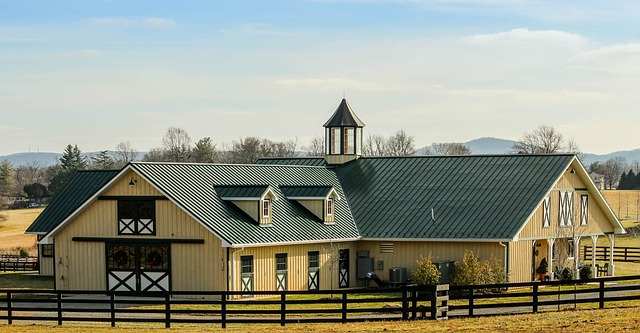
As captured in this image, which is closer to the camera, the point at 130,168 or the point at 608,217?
the point at 130,168

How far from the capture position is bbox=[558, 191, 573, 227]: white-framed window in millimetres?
48469

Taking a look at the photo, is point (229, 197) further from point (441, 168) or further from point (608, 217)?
point (608, 217)

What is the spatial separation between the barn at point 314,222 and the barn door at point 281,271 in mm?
63

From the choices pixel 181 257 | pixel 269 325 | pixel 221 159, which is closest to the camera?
pixel 269 325

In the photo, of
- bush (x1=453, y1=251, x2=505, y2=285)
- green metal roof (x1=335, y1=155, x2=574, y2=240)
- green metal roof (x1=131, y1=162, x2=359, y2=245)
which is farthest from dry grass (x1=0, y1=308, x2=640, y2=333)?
green metal roof (x1=335, y1=155, x2=574, y2=240)

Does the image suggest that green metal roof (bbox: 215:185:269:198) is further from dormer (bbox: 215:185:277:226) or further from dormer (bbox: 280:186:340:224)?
dormer (bbox: 280:186:340:224)

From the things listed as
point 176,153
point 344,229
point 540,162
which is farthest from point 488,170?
point 176,153

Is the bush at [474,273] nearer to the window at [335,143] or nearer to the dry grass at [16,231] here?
the window at [335,143]

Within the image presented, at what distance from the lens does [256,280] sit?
41438 mm

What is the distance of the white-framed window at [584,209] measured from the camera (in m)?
50.4

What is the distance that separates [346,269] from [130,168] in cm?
1064

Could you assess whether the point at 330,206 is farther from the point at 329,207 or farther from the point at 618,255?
the point at 618,255

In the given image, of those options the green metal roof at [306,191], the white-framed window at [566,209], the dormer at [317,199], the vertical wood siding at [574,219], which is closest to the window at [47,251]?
the green metal roof at [306,191]

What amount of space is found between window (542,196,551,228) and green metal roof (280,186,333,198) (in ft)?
30.0
